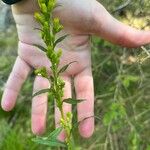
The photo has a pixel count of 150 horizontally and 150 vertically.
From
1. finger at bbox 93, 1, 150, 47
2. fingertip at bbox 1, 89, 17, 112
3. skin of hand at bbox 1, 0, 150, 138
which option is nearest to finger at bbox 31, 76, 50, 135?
skin of hand at bbox 1, 0, 150, 138

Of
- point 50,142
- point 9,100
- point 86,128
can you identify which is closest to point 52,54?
point 50,142

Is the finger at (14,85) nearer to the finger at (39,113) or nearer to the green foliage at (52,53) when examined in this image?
the finger at (39,113)

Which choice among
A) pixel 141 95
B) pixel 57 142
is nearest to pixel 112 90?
pixel 141 95

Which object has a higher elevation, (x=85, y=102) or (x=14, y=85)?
(x=14, y=85)

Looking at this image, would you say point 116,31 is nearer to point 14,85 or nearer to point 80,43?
point 80,43

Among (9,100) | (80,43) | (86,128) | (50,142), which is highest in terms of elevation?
(80,43)

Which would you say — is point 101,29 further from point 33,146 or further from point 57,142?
point 33,146

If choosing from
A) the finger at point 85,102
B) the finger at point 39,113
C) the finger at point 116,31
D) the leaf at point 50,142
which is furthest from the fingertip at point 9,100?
the leaf at point 50,142
